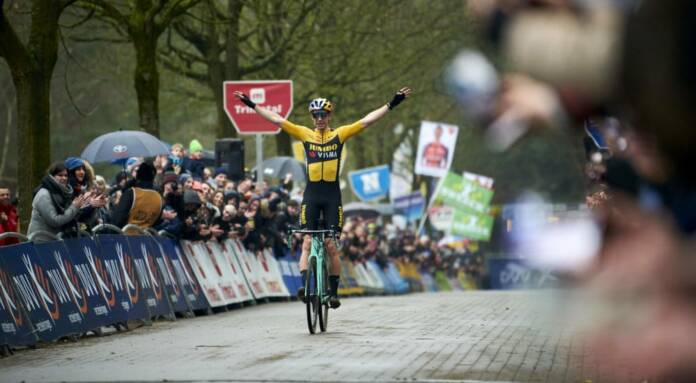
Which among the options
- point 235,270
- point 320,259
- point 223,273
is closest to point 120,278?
point 320,259

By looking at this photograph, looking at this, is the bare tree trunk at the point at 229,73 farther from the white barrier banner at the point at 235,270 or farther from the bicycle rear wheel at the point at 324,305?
the bicycle rear wheel at the point at 324,305

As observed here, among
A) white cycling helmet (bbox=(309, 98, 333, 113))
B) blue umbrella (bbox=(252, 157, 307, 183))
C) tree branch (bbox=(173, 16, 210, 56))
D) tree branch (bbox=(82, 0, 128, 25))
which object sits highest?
tree branch (bbox=(173, 16, 210, 56))

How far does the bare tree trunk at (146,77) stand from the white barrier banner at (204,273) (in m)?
5.79

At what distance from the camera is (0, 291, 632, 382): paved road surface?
9.91m

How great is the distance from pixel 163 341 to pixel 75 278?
52.8 inches

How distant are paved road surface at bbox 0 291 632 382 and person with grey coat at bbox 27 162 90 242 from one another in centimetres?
127

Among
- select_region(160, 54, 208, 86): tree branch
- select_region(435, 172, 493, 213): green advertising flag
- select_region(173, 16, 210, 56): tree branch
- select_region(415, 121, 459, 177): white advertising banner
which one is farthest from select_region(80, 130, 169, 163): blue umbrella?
select_region(435, 172, 493, 213): green advertising flag

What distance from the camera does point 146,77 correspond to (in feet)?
86.0

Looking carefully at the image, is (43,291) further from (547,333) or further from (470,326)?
(547,333)

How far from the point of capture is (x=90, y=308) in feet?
49.6

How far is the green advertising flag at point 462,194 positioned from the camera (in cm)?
5081

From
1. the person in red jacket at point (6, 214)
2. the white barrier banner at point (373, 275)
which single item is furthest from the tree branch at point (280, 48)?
the person in red jacket at point (6, 214)

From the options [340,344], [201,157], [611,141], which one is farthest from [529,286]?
[201,157]

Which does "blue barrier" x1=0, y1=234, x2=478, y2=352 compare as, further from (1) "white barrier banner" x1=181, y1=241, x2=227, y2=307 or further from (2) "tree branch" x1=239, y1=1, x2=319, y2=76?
(2) "tree branch" x1=239, y1=1, x2=319, y2=76
